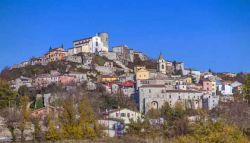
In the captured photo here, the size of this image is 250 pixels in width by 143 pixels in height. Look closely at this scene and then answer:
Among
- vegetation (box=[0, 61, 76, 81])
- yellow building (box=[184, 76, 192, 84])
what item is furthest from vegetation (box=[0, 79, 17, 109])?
yellow building (box=[184, 76, 192, 84])

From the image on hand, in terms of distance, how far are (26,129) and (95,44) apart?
52.6m

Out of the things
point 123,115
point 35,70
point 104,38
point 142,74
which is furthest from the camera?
point 104,38

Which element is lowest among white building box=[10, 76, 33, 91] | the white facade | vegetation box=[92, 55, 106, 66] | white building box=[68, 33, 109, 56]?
the white facade

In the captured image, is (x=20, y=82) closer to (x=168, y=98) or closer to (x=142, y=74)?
(x=142, y=74)

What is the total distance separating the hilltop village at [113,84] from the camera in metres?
50.1

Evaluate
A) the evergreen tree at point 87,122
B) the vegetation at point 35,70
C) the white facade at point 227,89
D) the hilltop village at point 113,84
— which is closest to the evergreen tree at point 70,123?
the evergreen tree at point 87,122

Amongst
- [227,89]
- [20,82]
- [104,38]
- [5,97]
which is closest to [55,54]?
[104,38]

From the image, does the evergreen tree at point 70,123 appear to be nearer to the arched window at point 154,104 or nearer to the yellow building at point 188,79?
the arched window at point 154,104

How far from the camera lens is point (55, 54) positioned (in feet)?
278

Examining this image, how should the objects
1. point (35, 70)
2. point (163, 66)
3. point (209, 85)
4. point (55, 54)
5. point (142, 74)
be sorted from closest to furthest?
1. point (142, 74)
2. point (209, 85)
3. point (35, 70)
4. point (163, 66)
5. point (55, 54)

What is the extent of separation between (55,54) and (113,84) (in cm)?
2254

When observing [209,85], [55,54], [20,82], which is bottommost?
[209,85]

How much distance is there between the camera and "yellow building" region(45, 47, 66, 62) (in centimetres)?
8431

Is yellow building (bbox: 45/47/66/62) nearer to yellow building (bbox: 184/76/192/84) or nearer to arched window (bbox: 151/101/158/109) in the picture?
yellow building (bbox: 184/76/192/84)
